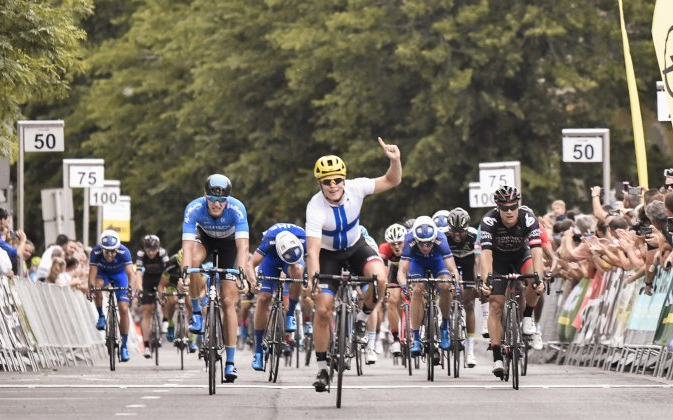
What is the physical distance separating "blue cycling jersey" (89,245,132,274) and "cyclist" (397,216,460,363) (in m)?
5.50

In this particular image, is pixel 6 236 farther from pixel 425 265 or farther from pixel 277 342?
pixel 277 342

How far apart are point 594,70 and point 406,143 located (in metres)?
4.40

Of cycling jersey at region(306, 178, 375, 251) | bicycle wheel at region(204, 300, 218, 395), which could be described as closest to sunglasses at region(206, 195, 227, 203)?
bicycle wheel at region(204, 300, 218, 395)

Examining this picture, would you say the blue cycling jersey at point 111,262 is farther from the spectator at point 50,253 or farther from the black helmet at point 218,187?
the black helmet at point 218,187

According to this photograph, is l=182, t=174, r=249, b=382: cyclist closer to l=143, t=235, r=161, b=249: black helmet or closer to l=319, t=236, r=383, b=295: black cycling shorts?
l=319, t=236, r=383, b=295: black cycling shorts

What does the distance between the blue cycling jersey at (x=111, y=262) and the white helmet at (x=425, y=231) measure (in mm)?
6085

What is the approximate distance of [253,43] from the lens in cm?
5294

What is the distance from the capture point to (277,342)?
23.1 meters

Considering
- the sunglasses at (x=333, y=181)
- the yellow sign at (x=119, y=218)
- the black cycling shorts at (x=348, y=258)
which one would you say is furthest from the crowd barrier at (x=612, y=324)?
the yellow sign at (x=119, y=218)

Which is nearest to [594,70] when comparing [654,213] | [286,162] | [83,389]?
[286,162]

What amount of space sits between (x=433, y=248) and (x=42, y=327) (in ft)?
19.4

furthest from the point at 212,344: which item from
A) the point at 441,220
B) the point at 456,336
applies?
the point at 441,220

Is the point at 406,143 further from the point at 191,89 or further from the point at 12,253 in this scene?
the point at 12,253

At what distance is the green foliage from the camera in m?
47.1
